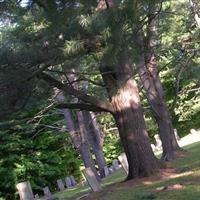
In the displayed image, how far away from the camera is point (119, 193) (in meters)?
10.2

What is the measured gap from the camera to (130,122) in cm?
1152

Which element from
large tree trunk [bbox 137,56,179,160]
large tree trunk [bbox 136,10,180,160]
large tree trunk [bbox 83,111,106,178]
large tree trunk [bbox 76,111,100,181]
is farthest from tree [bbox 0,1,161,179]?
large tree trunk [bbox 83,111,106,178]

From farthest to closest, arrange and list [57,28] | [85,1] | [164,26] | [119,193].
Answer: [164,26] < [119,193] < [57,28] < [85,1]

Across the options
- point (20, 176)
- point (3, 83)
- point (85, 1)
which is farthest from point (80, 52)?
point (20, 176)

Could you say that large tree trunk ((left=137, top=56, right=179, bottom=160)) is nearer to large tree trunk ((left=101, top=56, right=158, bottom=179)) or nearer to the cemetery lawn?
the cemetery lawn

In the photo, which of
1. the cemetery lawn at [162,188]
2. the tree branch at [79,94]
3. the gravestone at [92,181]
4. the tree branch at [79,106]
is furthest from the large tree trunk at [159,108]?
the tree branch at [79,94]

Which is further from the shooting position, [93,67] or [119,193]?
[93,67]

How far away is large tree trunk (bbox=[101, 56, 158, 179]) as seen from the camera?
11.4 meters

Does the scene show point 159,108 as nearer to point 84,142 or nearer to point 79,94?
point 84,142

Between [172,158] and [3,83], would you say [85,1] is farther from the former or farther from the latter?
[172,158]

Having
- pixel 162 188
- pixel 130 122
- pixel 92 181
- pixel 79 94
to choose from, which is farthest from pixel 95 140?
pixel 162 188

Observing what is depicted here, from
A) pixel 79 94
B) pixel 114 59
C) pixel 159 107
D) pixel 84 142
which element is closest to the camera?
pixel 114 59

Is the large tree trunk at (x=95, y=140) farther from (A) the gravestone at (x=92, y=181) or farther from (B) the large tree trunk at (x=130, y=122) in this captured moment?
(B) the large tree trunk at (x=130, y=122)

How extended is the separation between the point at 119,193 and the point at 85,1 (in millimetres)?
4118
